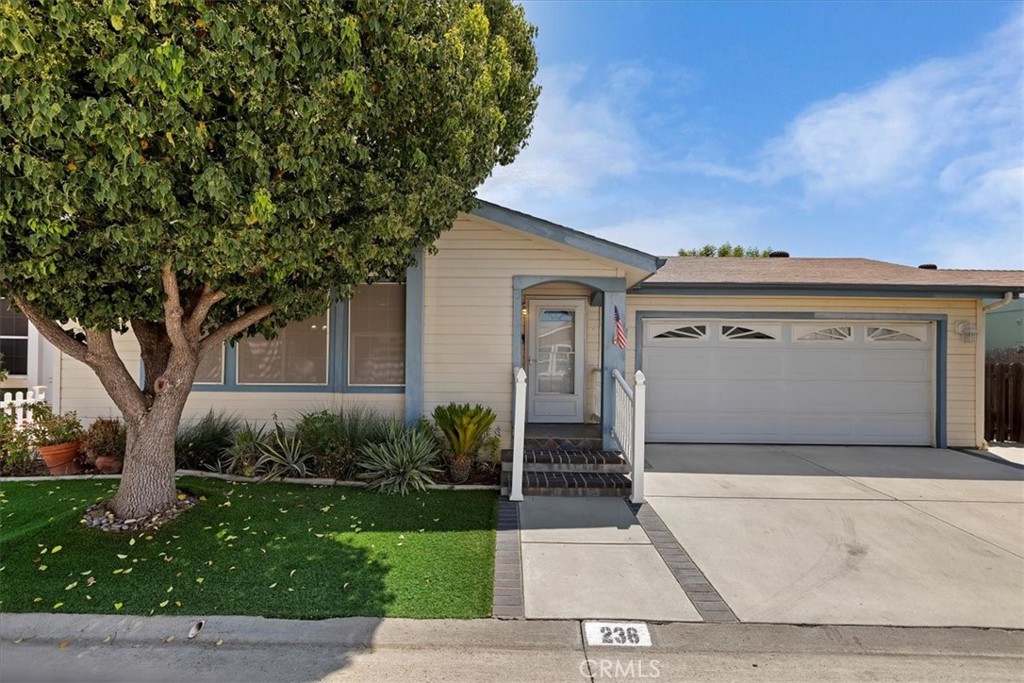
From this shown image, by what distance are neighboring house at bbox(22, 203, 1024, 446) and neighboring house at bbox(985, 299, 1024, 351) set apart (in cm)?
495

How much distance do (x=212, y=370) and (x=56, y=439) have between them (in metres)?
1.93

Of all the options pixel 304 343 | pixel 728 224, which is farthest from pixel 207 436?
pixel 728 224

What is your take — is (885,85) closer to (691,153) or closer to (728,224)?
(691,153)

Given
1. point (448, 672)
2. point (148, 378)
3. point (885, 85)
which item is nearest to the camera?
point (448, 672)

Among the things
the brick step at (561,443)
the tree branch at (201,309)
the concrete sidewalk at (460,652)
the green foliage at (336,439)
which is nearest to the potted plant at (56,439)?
the green foliage at (336,439)

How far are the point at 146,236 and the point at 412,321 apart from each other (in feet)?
11.7

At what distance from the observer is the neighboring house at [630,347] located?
655 cm

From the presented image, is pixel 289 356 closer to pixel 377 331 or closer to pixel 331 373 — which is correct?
pixel 331 373

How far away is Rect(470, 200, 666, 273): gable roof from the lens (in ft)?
20.0

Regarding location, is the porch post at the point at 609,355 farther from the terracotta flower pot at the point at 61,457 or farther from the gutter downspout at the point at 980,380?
the terracotta flower pot at the point at 61,457

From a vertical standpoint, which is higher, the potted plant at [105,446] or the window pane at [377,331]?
the window pane at [377,331]

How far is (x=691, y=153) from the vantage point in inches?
452

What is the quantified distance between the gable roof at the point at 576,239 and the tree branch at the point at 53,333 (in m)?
4.28

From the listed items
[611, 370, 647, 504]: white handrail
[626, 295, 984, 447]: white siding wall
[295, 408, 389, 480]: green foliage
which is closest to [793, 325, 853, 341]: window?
[626, 295, 984, 447]: white siding wall
